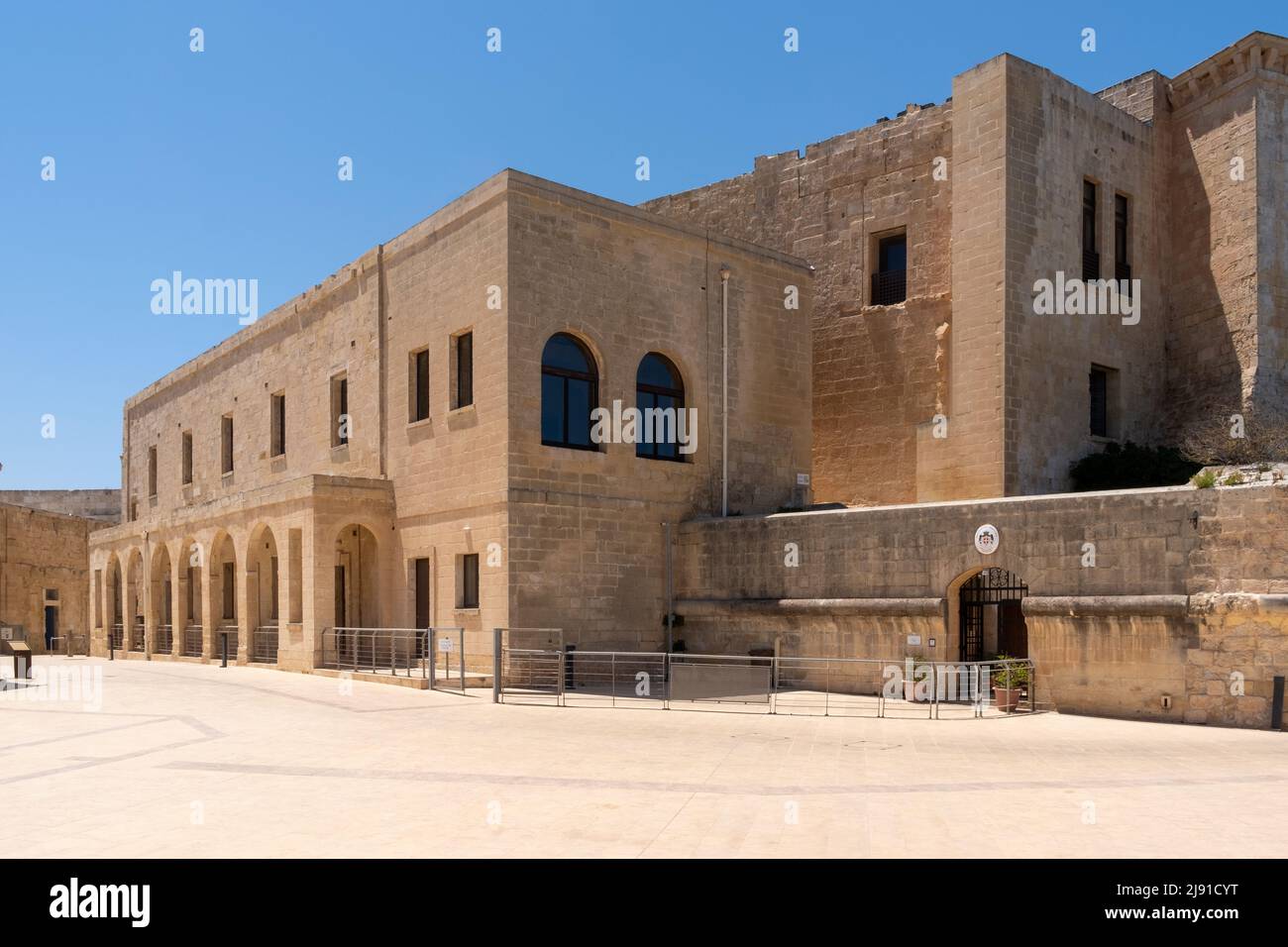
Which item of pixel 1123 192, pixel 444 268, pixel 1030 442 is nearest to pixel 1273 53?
pixel 1123 192

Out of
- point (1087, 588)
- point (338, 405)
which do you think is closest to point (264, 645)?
point (338, 405)

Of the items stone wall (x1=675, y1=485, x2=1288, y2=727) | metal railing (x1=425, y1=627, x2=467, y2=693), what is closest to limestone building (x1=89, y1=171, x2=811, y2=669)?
metal railing (x1=425, y1=627, x2=467, y2=693)

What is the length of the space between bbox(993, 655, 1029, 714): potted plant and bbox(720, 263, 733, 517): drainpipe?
7593mm

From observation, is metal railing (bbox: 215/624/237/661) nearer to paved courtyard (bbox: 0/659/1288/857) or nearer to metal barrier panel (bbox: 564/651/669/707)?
paved courtyard (bbox: 0/659/1288/857)

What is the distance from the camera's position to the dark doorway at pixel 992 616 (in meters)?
19.0

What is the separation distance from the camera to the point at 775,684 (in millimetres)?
16766

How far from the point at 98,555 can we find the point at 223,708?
2295 centimetres

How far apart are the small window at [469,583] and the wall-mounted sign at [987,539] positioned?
9275mm

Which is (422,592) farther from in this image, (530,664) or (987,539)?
(987,539)

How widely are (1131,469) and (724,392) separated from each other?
886 centimetres

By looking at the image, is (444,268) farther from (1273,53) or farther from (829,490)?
(1273,53)

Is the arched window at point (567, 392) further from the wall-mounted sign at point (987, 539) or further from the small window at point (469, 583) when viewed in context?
the wall-mounted sign at point (987, 539)

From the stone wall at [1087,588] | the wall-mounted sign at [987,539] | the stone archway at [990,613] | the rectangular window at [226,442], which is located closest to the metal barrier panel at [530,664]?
the stone wall at [1087,588]
